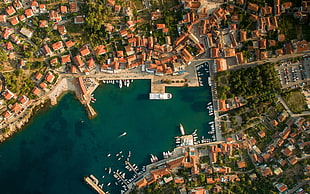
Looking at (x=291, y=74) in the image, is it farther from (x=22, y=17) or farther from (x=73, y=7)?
(x=22, y=17)

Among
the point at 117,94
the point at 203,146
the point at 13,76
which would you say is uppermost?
the point at 13,76

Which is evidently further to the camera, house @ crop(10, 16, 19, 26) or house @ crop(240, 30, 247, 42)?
house @ crop(10, 16, 19, 26)

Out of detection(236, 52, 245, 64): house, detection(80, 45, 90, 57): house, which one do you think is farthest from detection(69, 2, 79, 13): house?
detection(236, 52, 245, 64): house

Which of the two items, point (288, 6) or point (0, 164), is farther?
point (0, 164)

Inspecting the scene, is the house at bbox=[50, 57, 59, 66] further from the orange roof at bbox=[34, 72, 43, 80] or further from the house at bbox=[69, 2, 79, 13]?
the house at bbox=[69, 2, 79, 13]

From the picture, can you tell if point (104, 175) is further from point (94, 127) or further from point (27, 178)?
point (27, 178)

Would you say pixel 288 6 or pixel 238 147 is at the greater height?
pixel 288 6

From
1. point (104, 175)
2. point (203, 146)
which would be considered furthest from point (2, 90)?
point (203, 146)

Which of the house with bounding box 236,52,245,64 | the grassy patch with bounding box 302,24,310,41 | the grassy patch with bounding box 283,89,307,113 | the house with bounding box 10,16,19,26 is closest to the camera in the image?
the grassy patch with bounding box 302,24,310,41
